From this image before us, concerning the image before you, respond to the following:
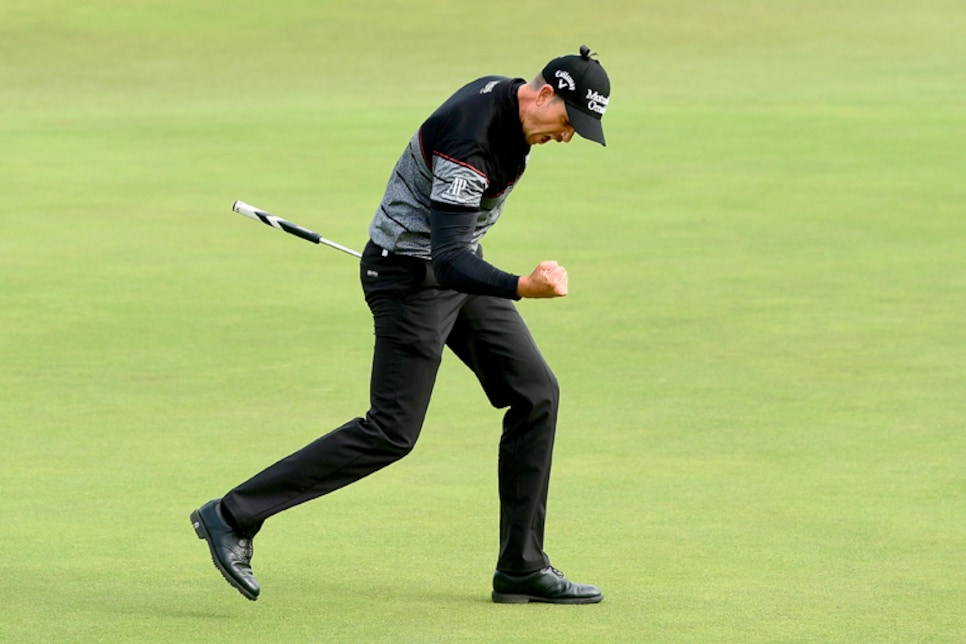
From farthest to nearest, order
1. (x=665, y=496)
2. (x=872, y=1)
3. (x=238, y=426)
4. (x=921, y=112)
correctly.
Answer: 1. (x=872, y=1)
2. (x=921, y=112)
3. (x=238, y=426)
4. (x=665, y=496)

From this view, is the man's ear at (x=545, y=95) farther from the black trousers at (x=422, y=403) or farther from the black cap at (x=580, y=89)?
the black trousers at (x=422, y=403)

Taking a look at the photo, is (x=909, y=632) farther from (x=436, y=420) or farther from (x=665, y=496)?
(x=436, y=420)

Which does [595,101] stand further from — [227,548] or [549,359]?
[549,359]

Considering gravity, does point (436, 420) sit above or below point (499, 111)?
below

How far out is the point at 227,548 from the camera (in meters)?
6.41

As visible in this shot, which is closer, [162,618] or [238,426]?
[162,618]

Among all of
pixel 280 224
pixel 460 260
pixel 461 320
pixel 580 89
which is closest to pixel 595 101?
pixel 580 89

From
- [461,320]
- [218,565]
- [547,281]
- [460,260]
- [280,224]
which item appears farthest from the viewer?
[280,224]

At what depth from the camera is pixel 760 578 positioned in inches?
266

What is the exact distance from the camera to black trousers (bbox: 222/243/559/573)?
651 cm

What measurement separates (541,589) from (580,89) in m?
1.73

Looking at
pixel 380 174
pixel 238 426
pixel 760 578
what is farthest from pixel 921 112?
pixel 760 578

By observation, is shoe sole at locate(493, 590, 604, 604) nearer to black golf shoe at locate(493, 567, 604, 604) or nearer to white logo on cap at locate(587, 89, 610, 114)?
black golf shoe at locate(493, 567, 604, 604)

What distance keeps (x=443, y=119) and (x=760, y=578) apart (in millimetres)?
1987
